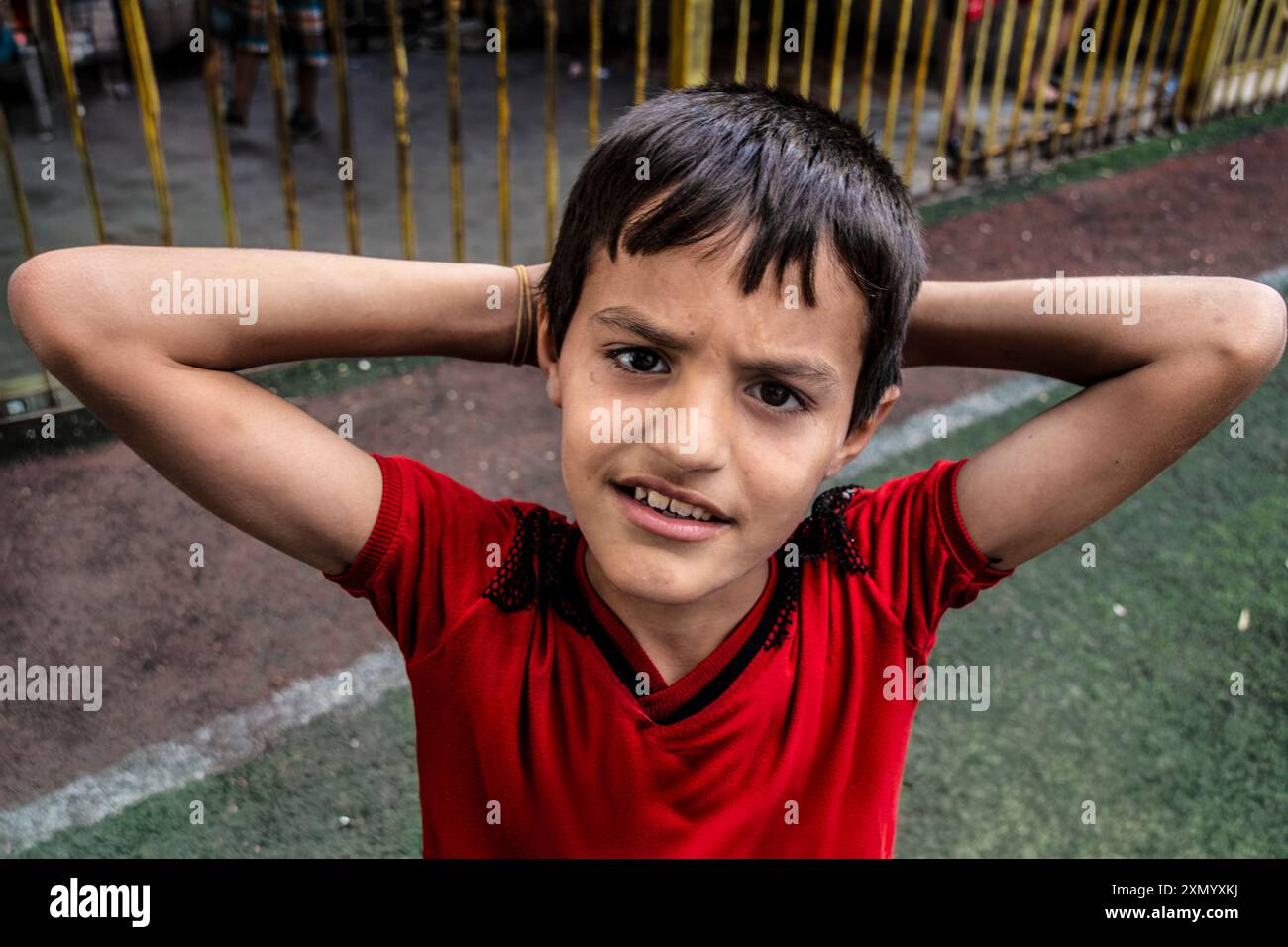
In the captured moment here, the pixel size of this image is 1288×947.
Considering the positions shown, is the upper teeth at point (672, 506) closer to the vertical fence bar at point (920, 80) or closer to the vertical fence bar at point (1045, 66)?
the vertical fence bar at point (920, 80)

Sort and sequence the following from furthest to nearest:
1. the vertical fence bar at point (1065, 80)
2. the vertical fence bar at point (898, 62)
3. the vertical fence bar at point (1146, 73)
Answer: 1. the vertical fence bar at point (1146, 73)
2. the vertical fence bar at point (1065, 80)
3. the vertical fence bar at point (898, 62)

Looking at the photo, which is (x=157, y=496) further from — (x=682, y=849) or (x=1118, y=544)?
(x=1118, y=544)

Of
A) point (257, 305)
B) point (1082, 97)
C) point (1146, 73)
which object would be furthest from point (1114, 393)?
point (1146, 73)

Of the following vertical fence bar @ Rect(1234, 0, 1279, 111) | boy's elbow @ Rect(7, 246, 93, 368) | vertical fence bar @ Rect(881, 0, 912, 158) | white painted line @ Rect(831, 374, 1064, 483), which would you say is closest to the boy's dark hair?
boy's elbow @ Rect(7, 246, 93, 368)

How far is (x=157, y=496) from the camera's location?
3.61m

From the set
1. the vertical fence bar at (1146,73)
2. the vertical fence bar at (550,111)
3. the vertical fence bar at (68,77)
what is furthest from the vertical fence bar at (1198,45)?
the vertical fence bar at (68,77)

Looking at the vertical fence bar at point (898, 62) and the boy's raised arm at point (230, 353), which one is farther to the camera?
the vertical fence bar at point (898, 62)

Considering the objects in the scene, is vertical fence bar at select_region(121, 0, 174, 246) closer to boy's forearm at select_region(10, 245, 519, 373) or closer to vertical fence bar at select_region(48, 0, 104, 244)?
vertical fence bar at select_region(48, 0, 104, 244)

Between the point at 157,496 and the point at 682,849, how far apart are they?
258 cm

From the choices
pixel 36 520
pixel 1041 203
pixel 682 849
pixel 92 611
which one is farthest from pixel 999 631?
pixel 1041 203

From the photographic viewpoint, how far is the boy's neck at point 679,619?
60.7 inches

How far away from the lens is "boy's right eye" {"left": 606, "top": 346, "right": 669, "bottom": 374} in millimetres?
1364

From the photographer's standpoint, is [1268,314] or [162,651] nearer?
[1268,314]

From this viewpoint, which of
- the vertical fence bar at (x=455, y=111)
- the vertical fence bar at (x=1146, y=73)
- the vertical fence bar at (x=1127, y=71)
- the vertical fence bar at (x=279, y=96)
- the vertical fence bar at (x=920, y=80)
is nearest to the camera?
the vertical fence bar at (x=279, y=96)
